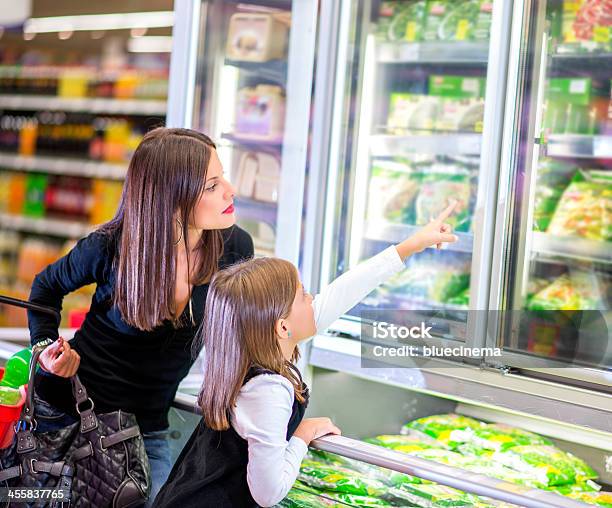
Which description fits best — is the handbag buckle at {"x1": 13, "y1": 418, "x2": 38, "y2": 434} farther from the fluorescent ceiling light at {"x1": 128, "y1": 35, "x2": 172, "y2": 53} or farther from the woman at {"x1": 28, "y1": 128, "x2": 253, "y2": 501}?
the fluorescent ceiling light at {"x1": 128, "y1": 35, "x2": 172, "y2": 53}

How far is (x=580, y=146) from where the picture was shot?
269 cm

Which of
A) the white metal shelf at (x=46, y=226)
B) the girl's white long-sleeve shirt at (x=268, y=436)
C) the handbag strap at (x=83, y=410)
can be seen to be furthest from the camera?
the white metal shelf at (x=46, y=226)

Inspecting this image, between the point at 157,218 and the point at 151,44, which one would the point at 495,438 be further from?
the point at 151,44

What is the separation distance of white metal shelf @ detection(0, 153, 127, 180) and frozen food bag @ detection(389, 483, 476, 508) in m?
3.91

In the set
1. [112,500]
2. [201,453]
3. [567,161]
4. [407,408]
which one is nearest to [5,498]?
[112,500]

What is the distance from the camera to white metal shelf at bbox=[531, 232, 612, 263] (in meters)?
2.60

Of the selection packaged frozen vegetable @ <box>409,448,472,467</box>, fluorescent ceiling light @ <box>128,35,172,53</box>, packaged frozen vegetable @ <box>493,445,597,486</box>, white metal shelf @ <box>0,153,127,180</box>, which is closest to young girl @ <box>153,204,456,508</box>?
packaged frozen vegetable @ <box>409,448,472,467</box>

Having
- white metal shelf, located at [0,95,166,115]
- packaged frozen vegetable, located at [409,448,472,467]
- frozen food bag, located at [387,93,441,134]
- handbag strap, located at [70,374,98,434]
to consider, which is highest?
white metal shelf, located at [0,95,166,115]

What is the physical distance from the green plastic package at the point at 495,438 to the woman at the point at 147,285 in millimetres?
797

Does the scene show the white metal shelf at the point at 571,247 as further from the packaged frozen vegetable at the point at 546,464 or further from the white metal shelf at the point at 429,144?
the packaged frozen vegetable at the point at 546,464

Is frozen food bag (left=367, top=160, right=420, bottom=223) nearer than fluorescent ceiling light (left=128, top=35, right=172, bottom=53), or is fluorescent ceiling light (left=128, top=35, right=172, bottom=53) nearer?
frozen food bag (left=367, top=160, right=420, bottom=223)

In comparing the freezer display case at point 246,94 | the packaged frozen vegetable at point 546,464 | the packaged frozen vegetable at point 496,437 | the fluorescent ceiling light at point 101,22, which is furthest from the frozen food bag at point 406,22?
the fluorescent ceiling light at point 101,22

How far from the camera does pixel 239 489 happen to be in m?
1.72

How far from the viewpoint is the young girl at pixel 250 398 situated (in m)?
1.66
